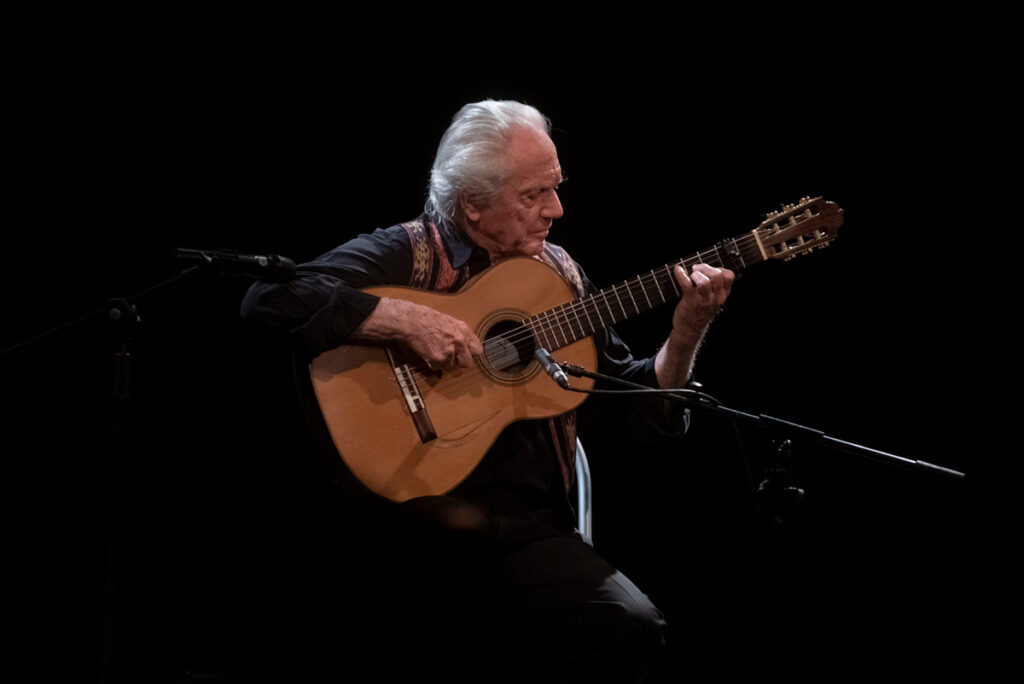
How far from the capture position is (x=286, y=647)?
3352 mm

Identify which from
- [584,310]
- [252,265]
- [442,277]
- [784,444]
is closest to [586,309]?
[584,310]

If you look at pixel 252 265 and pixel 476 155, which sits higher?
pixel 476 155

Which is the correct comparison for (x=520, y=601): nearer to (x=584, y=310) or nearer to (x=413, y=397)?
(x=413, y=397)

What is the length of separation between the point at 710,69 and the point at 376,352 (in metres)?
2.10

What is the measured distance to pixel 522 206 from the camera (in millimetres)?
2898

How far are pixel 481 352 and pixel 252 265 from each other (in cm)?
80

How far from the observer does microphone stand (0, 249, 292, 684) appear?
2.02m

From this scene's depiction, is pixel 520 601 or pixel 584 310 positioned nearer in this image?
pixel 520 601

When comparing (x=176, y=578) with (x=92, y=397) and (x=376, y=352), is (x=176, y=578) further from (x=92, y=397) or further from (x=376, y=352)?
(x=376, y=352)

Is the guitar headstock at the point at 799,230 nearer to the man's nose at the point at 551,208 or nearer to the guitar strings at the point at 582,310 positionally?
the guitar strings at the point at 582,310

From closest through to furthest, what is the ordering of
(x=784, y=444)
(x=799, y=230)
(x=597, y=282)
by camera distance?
(x=784, y=444)
(x=799, y=230)
(x=597, y=282)

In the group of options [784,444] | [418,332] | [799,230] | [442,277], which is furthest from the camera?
[442,277]

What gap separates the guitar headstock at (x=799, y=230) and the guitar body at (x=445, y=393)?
2.02ft

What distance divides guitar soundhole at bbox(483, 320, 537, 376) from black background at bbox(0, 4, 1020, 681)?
0.79 metres
